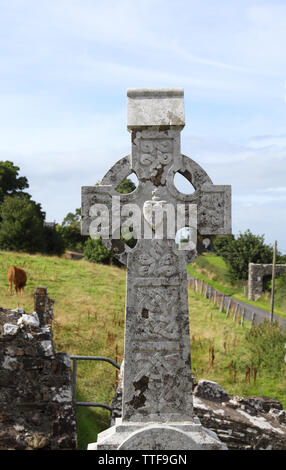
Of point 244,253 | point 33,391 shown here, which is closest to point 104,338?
point 33,391

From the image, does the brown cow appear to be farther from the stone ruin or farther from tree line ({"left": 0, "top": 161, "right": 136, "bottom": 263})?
the stone ruin

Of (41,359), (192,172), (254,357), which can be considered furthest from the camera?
(254,357)

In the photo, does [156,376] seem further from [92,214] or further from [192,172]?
[192,172]

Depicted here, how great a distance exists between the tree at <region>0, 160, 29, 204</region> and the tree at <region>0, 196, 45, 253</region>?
200 inches

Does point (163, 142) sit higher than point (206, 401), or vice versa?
point (163, 142)

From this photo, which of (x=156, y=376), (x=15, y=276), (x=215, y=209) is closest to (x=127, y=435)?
(x=156, y=376)

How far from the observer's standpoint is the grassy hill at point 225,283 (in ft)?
94.8

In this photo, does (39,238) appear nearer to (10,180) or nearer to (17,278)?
(10,180)

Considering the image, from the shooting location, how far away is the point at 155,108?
4559 millimetres

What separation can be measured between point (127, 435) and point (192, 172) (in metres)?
2.61

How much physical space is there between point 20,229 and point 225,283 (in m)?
16.5

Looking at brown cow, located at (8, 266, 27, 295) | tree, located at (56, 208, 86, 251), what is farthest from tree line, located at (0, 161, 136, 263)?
brown cow, located at (8, 266, 27, 295)

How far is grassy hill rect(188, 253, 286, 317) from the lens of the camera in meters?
28.9

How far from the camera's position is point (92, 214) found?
4695mm
